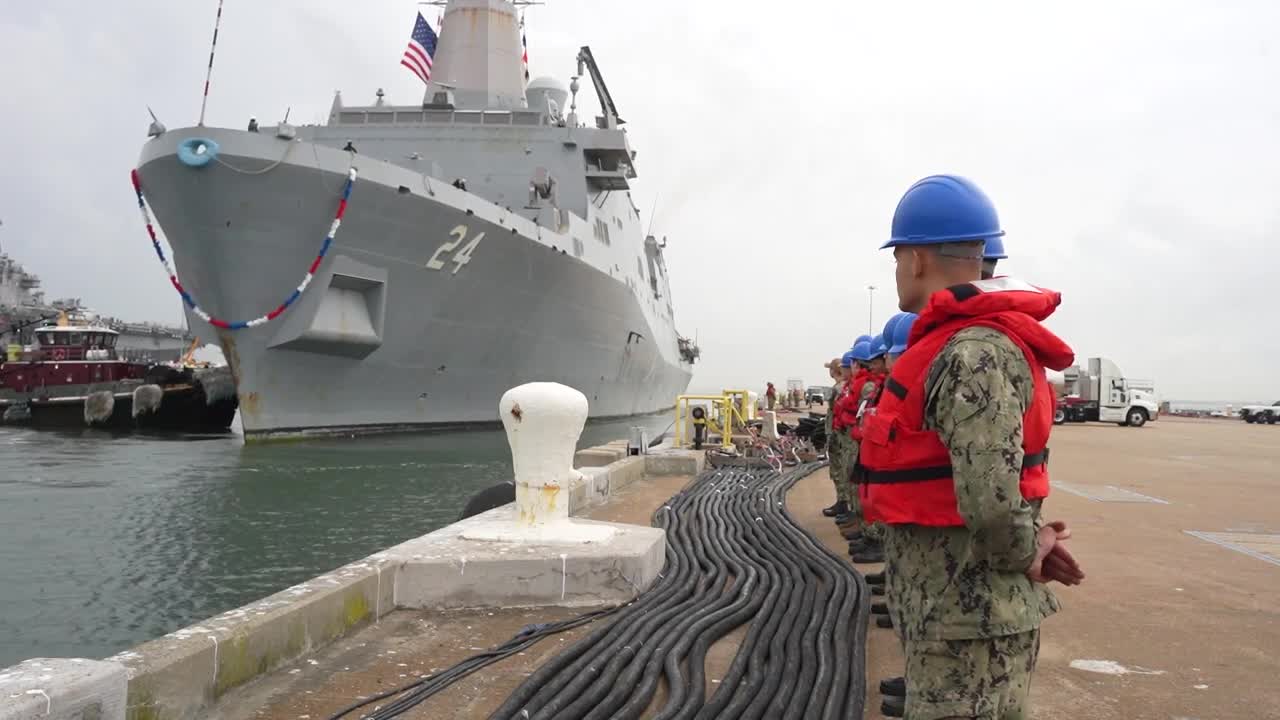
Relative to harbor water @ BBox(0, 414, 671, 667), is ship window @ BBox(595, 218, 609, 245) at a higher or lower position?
higher

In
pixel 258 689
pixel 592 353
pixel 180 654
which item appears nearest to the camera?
pixel 180 654

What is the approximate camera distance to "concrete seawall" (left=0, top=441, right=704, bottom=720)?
2.05 metres

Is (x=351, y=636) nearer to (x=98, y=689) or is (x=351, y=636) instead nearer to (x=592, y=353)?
(x=98, y=689)

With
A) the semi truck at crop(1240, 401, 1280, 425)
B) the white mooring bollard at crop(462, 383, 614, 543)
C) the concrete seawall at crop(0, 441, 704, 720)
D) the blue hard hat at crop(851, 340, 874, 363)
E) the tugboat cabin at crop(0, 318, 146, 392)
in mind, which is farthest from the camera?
the semi truck at crop(1240, 401, 1280, 425)

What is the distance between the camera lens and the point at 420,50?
19.8 metres

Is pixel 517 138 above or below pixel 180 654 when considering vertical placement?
above

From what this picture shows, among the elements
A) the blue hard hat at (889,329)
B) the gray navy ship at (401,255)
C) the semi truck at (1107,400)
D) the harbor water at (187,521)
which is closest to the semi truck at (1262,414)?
the semi truck at (1107,400)

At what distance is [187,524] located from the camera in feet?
29.4

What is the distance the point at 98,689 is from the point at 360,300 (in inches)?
552

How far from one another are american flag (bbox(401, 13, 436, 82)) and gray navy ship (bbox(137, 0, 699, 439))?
3.48ft

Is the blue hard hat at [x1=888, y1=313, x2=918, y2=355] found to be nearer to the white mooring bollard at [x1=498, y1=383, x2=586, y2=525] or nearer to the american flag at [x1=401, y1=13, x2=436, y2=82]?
the white mooring bollard at [x1=498, y1=383, x2=586, y2=525]

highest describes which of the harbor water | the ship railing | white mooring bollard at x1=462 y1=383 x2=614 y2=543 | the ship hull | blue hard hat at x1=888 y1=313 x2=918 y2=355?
the ship railing

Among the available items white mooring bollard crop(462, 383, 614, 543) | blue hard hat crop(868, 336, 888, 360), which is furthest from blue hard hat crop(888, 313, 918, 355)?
white mooring bollard crop(462, 383, 614, 543)

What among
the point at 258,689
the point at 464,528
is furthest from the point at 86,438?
the point at 258,689
